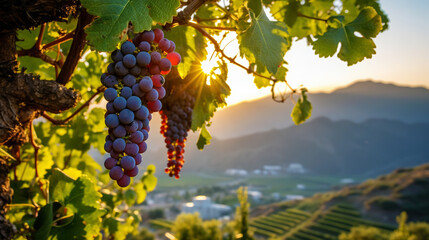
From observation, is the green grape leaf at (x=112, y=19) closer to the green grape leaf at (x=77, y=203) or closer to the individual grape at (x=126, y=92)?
the individual grape at (x=126, y=92)

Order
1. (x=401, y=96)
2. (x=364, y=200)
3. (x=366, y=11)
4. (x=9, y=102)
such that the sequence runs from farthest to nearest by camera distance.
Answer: (x=401, y=96) → (x=364, y=200) → (x=366, y=11) → (x=9, y=102)

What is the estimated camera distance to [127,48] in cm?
91

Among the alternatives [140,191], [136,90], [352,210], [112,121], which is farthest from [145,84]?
[352,210]

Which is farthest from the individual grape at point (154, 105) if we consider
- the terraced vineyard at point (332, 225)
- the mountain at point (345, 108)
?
the mountain at point (345, 108)

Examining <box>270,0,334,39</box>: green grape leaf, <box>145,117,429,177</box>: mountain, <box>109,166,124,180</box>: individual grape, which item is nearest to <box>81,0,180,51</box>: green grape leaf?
<box>109,166,124,180</box>: individual grape

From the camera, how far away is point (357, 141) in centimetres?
13088

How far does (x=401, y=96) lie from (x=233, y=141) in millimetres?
99956

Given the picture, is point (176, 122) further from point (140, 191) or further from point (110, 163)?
point (140, 191)

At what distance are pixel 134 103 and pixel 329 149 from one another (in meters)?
135

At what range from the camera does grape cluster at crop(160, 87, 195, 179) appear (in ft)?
5.21

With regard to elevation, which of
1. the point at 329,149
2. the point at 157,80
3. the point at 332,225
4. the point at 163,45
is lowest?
the point at 332,225

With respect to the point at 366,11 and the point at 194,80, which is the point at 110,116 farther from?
the point at 366,11

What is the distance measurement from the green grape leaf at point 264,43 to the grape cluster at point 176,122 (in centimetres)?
54

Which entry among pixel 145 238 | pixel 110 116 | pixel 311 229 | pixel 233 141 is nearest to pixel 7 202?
pixel 110 116
